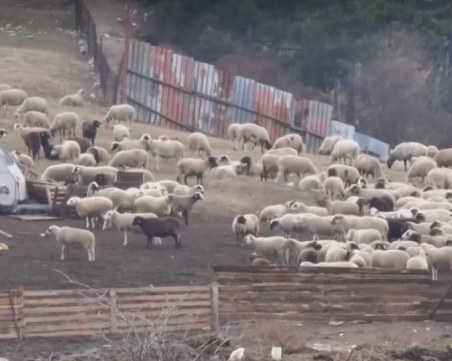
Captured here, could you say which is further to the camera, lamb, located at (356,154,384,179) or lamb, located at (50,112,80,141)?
lamb, located at (50,112,80,141)

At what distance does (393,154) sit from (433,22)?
1078 cm

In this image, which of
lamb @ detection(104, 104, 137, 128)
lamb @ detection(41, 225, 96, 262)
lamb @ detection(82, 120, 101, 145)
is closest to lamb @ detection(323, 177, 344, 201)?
lamb @ detection(82, 120, 101, 145)

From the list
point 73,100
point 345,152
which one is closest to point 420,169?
point 345,152

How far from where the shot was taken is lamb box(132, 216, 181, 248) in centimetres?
2661

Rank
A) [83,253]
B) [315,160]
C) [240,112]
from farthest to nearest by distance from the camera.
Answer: [240,112] < [315,160] < [83,253]

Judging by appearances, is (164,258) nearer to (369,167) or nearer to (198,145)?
(369,167)

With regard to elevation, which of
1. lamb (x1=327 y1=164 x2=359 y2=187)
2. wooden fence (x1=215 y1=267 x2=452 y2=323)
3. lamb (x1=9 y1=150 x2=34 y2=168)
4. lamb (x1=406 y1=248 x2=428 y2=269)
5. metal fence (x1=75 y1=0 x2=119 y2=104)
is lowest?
wooden fence (x1=215 y1=267 x2=452 y2=323)

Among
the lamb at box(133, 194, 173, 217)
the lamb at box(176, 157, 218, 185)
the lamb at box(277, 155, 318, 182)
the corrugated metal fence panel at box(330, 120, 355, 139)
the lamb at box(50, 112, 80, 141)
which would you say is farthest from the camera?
the corrugated metal fence panel at box(330, 120, 355, 139)

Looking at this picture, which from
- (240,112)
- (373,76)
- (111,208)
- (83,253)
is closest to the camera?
(83,253)

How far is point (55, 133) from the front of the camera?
40.1 m

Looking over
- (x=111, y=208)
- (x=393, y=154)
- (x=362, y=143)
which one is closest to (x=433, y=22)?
(x=362, y=143)

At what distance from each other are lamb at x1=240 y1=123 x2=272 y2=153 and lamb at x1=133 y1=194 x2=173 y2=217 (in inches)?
458

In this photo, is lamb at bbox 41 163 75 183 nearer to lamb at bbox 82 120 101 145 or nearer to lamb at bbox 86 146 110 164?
lamb at bbox 86 146 110 164

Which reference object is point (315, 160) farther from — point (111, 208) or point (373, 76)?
point (373, 76)
